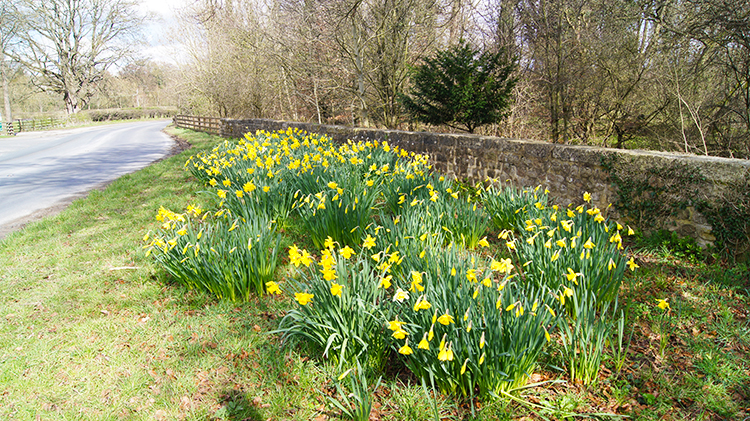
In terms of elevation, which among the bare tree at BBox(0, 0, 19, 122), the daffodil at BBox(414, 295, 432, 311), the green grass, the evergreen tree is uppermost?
the bare tree at BBox(0, 0, 19, 122)

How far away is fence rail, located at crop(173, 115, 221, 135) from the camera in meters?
20.1

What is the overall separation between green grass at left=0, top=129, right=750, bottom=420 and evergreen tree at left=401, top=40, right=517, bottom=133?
191 inches

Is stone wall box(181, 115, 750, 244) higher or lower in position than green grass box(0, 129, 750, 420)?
higher

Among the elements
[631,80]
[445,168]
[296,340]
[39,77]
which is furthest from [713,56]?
[39,77]

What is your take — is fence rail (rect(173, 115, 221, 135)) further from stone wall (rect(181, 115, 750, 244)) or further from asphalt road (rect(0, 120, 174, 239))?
stone wall (rect(181, 115, 750, 244))

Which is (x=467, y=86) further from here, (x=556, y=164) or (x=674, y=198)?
(x=674, y=198)

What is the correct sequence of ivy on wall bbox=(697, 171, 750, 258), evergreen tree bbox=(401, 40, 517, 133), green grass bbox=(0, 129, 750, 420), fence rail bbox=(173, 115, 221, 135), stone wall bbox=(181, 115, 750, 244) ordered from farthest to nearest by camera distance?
1. fence rail bbox=(173, 115, 221, 135)
2. evergreen tree bbox=(401, 40, 517, 133)
3. stone wall bbox=(181, 115, 750, 244)
4. ivy on wall bbox=(697, 171, 750, 258)
5. green grass bbox=(0, 129, 750, 420)

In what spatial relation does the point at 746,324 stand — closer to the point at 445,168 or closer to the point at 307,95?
the point at 445,168

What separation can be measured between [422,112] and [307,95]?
8.24 m

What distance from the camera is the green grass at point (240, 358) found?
2.37 metres

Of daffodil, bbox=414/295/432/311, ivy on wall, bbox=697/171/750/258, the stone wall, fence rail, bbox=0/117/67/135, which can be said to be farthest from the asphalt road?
fence rail, bbox=0/117/67/135

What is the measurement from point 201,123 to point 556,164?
20.8 meters

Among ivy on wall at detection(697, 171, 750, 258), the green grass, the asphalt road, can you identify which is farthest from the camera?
the asphalt road

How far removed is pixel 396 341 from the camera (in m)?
2.47
